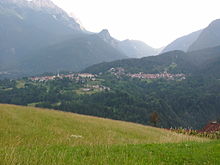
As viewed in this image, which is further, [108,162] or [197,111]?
[197,111]

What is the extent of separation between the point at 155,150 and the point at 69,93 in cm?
18980

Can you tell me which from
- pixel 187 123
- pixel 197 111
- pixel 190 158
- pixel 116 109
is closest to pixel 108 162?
pixel 190 158

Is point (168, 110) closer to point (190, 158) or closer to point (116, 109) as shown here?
point (116, 109)

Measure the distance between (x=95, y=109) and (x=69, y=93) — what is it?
54.7m

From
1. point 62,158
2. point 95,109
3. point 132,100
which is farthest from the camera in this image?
point 132,100

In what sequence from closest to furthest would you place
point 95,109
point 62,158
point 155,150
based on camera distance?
point 62,158
point 155,150
point 95,109

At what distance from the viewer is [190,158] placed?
9070mm

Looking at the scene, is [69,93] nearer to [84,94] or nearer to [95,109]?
[84,94]

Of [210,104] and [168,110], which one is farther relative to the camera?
[210,104]

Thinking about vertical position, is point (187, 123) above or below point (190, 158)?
below

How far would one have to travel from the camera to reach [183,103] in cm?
19462

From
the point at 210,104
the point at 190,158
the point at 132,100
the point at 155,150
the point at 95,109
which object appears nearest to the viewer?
the point at 190,158

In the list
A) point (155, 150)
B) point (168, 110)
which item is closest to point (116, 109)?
point (168, 110)

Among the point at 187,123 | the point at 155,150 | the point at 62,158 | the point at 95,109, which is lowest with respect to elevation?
the point at 187,123
